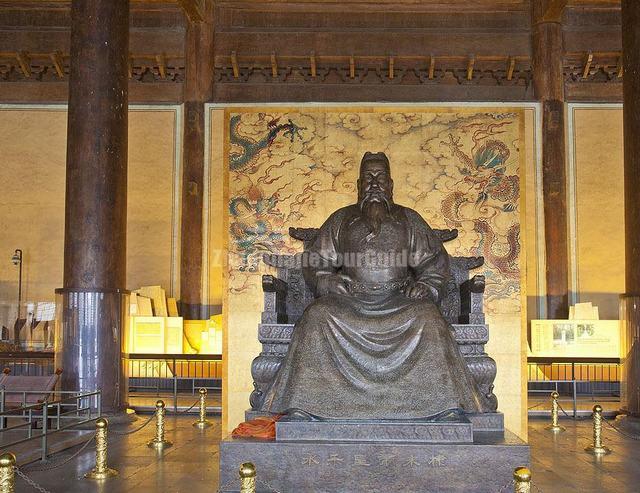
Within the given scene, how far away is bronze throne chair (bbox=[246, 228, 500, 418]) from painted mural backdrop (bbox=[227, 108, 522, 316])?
2.83ft

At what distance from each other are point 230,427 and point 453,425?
2399 millimetres

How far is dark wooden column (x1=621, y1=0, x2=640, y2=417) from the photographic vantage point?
770 centimetres

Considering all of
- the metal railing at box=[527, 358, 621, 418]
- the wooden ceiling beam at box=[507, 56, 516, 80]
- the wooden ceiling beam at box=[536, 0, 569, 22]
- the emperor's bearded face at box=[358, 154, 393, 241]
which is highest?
the wooden ceiling beam at box=[536, 0, 569, 22]

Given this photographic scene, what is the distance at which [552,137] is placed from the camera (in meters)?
11.6

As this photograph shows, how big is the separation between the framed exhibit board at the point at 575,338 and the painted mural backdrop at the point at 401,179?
3447mm

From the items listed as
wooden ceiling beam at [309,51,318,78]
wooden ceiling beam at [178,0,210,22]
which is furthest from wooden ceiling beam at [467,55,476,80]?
wooden ceiling beam at [178,0,210,22]

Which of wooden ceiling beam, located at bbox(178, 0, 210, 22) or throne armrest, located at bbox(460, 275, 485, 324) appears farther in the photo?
wooden ceiling beam, located at bbox(178, 0, 210, 22)

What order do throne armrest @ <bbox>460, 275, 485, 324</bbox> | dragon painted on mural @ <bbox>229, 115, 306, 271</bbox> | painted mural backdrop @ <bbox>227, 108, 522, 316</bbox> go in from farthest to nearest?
dragon painted on mural @ <bbox>229, 115, 306, 271</bbox>, painted mural backdrop @ <bbox>227, 108, 522, 316</bbox>, throne armrest @ <bbox>460, 275, 485, 324</bbox>

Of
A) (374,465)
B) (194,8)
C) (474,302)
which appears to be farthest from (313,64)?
(374,465)

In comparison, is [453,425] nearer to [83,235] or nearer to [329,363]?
[329,363]

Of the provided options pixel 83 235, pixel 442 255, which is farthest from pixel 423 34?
pixel 442 255

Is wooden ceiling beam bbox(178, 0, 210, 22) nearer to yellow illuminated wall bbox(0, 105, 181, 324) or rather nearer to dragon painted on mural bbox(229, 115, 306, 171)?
yellow illuminated wall bbox(0, 105, 181, 324)

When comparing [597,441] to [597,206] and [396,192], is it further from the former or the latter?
[597,206]

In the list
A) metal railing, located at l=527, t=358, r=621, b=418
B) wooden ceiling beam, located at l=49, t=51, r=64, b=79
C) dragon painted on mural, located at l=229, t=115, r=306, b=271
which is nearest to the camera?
dragon painted on mural, located at l=229, t=115, r=306, b=271
